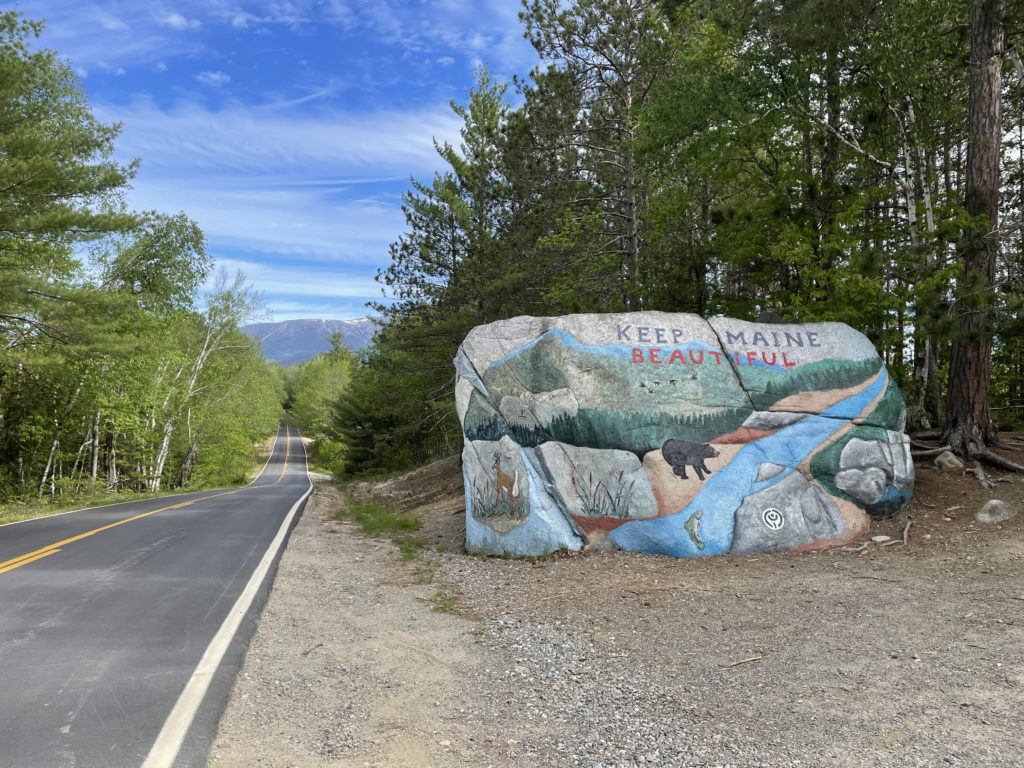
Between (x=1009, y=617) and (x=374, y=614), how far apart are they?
5.69 meters

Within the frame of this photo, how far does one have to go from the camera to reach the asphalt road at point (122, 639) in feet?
11.4

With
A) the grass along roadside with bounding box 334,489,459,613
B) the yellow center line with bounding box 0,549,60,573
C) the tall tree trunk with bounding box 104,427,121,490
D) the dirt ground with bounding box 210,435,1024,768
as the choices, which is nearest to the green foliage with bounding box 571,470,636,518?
the dirt ground with bounding box 210,435,1024,768

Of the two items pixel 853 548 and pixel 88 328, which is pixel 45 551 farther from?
pixel 853 548

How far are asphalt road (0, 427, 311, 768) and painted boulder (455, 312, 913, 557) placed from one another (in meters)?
3.99

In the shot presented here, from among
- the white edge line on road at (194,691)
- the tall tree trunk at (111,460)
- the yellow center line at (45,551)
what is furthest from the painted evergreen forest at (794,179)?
the tall tree trunk at (111,460)

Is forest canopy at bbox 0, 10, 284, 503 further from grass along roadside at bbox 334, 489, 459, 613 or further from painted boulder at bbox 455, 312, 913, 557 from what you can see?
painted boulder at bbox 455, 312, 913, 557

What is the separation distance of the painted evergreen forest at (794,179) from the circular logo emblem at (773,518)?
127 inches

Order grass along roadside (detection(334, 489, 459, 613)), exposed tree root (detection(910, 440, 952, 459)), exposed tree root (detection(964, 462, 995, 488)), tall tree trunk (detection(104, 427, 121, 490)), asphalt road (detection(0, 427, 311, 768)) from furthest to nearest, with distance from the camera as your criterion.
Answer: tall tree trunk (detection(104, 427, 121, 490)) < exposed tree root (detection(910, 440, 952, 459)) < exposed tree root (detection(964, 462, 995, 488)) < grass along roadside (detection(334, 489, 459, 613)) < asphalt road (detection(0, 427, 311, 768))

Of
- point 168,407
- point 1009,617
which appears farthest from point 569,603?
point 168,407

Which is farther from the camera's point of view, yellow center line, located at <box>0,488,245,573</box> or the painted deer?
the painted deer

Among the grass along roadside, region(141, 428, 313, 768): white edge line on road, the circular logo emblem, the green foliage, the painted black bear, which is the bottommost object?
the grass along roadside

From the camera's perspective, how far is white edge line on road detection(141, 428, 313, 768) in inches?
131

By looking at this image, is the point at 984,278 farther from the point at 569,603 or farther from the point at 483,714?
the point at 483,714

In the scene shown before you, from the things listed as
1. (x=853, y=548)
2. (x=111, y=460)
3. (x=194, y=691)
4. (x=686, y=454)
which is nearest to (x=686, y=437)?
(x=686, y=454)
